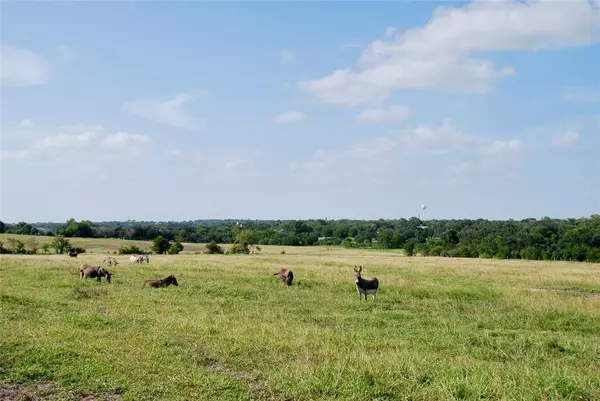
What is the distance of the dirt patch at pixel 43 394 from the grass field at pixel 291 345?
3 centimetres

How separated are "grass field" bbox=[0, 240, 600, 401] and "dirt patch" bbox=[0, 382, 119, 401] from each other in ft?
0.10

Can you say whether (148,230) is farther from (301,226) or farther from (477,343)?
(477,343)

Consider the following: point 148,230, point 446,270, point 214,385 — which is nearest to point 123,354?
point 214,385

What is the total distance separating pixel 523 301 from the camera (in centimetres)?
2244

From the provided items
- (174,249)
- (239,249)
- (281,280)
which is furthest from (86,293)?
(239,249)

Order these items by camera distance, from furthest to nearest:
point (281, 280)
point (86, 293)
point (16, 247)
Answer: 1. point (16, 247)
2. point (281, 280)
3. point (86, 293)

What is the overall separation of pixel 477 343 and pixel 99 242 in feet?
331

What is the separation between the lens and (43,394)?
27.6ft

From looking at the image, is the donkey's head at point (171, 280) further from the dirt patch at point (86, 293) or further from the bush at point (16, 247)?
the bush at point (16, 247)

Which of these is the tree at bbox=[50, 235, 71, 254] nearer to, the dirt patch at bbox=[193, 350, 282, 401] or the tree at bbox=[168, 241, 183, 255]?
the tree at bbox=[168, 241, 183, 255]

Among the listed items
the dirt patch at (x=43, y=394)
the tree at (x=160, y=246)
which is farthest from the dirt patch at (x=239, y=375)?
the tree at (x=160, y=246)

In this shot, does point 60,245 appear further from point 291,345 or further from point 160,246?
point 291,345

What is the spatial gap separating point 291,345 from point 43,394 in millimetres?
5160

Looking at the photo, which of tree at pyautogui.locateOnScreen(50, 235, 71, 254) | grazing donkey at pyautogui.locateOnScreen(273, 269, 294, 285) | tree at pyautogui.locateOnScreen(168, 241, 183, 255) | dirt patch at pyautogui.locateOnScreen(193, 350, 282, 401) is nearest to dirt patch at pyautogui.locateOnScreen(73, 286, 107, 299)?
grazing donkey at pyautogui.locateOnScreen(273, 269, 294, 285)
